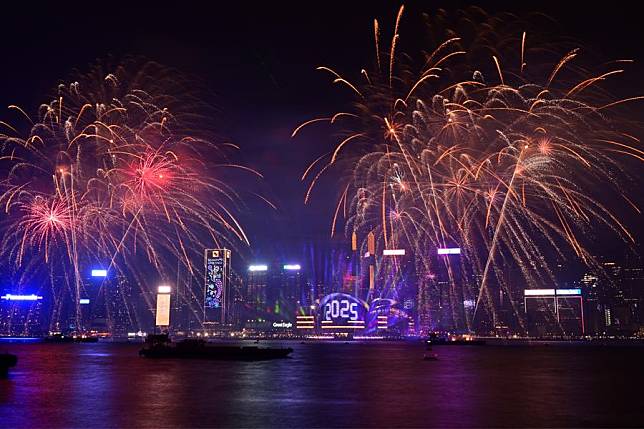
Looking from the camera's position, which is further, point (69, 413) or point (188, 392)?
point (188, 392)

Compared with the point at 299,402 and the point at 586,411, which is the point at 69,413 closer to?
the point at 299,402

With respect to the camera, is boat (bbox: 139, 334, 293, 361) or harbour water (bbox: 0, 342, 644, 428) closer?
harbour water (bbox: 0, 342, 644, 428)

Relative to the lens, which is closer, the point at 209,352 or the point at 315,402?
the point at 315,402

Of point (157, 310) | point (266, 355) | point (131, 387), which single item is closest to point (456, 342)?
point (157, 310)

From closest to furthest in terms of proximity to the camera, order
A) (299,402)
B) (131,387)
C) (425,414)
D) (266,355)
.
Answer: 1. (425,414)
2. (299,402)
3. (131,387)
4. (266,355)

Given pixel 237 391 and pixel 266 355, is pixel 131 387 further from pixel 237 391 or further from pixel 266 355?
pixel 266 355

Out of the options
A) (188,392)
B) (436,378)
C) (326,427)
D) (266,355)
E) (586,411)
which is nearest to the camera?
(326,427)

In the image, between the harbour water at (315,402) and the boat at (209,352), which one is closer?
the harbour water at (315,402)

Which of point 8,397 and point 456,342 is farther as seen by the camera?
point 456,342

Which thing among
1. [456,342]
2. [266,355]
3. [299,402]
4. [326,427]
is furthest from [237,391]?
[456,342]
